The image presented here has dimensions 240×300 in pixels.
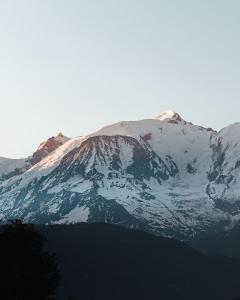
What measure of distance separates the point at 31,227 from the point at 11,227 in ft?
4.68

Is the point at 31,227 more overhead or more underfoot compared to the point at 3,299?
more overhead

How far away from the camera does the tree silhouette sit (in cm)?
5650

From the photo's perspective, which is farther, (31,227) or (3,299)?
(31,227)

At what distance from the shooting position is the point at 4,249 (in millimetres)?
57875

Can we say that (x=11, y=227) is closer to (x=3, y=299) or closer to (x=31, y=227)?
(x=31, y=227)

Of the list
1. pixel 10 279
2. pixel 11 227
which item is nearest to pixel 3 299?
pixel 10 279

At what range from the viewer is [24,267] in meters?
57.6

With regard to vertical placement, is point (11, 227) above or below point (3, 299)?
above

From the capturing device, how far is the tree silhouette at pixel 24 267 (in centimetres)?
5650

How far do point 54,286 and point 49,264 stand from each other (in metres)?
1.57

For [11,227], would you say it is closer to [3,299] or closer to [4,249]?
[4,249]

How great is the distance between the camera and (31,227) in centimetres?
5975

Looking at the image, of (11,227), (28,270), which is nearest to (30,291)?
(28,270)

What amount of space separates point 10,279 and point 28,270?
5.19ft
